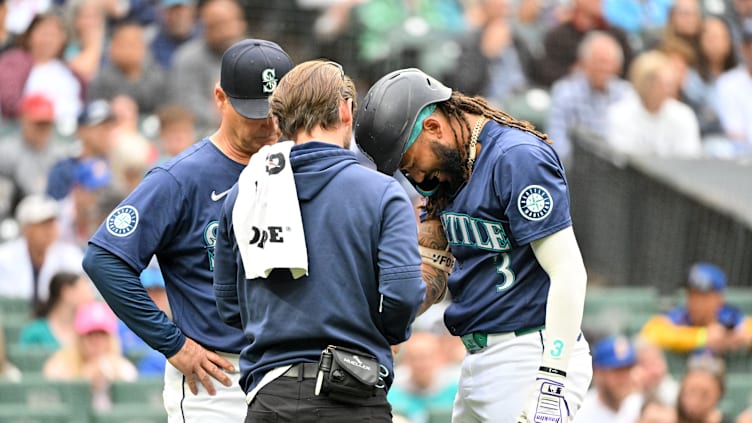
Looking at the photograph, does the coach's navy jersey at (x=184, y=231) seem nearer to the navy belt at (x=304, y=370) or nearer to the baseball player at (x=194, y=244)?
the baseball player at (x=194, y=244)

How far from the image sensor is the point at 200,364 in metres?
4.29

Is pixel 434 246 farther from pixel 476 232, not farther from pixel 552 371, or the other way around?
pixel 552 371

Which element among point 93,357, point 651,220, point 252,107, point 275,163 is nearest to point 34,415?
point 93,357

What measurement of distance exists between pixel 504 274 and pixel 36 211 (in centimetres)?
506

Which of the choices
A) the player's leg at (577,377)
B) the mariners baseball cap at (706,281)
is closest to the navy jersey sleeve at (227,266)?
the player's leg at (577,377)

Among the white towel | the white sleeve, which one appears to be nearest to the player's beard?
the white sleeve

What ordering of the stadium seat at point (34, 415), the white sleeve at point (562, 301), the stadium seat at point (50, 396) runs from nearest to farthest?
the white sleeve at point (562, 301) → the stadium seat at point (34, 415) → the stadium seat at point (50, 396)

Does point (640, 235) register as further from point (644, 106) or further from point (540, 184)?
point (540, 184)

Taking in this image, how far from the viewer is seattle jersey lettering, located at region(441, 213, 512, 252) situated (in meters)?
4.01

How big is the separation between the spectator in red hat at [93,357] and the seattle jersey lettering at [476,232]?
12.0 feet

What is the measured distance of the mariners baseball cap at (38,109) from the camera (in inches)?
366

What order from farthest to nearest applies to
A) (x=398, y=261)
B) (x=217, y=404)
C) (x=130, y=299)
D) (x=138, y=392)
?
1. (x=138, y=392)
2. (x=217, y=404)
3. (x=130, y=299)
4. (x=398, y=261)

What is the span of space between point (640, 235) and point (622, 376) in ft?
11.8

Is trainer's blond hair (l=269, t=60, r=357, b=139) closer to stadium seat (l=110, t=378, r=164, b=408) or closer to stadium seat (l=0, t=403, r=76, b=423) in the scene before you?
stadium seat (l=0, t=403, r=76, b=423)
